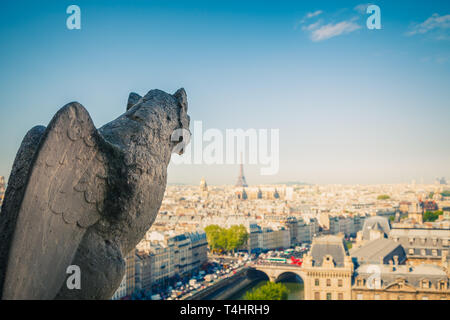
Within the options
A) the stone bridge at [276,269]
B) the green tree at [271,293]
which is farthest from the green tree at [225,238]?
the green tree at [271,293]

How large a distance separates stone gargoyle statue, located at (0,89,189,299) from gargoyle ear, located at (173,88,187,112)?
0.48 ft

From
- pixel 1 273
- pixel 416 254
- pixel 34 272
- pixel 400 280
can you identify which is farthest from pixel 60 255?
pixel 416 254

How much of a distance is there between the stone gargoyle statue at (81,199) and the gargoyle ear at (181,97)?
147 mm

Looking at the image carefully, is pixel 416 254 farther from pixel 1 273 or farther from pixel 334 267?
pixel 1 273

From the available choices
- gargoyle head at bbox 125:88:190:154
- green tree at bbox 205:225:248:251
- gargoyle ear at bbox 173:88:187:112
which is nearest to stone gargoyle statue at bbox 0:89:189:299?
gargoyle head at bbox 125:88:190:154

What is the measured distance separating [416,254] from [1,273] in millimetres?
34266

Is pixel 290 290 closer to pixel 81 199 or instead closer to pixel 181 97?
pixel 181 97

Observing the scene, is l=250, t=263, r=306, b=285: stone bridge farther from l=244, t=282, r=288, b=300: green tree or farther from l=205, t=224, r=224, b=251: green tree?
l=244, t=282, r=288, b=300: green tree

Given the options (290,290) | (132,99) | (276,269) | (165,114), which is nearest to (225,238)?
(276,269)

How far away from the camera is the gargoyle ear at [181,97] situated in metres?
2.90

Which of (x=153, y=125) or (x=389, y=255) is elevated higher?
(x=153, y=125)

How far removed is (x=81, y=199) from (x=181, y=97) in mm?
1028

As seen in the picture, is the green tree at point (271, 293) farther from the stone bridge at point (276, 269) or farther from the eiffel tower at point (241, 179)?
the eiffel tower at point (241, 179)

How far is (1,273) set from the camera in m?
1.74
